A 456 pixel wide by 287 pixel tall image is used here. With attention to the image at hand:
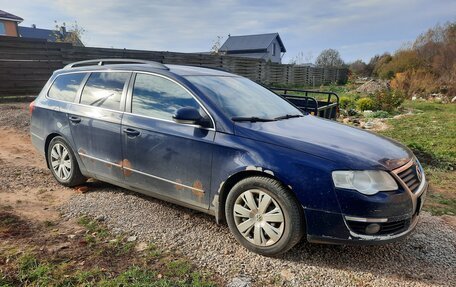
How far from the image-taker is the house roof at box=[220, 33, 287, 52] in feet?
160

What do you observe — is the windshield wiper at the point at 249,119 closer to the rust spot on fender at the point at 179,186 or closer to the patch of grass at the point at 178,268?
the rust spot on fender at the point at 179,186

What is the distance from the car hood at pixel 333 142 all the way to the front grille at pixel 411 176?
7 cm

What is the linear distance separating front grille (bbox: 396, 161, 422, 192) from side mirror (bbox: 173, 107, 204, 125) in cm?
178

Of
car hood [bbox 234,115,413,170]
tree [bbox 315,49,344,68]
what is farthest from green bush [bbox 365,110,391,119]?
tree [bbox 315,49,344,68]

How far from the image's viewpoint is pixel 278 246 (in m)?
3.02

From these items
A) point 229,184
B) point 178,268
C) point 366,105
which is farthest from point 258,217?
point 366,105

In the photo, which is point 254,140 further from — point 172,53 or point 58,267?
point 172,53

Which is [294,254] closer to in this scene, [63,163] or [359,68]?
[63,163]

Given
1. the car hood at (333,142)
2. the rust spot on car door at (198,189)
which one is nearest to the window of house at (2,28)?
the rust spot on car door at (198,189)

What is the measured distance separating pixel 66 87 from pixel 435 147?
7.38m

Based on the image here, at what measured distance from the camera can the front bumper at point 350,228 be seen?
9.12 ft

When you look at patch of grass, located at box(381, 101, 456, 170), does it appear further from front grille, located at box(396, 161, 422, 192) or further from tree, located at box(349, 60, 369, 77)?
tree, located at box(349, 60, 369, 77)

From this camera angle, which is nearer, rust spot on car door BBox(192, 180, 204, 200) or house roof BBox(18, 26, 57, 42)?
rust spot on car door BBox(192, 180, 204, 200)

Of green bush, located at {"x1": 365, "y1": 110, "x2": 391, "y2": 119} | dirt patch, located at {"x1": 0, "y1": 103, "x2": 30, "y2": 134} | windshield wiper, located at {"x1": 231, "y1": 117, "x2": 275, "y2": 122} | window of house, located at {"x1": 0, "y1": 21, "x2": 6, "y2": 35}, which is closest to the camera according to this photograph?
windshield wiper, located at {"x1": 231, "y1": 117, "x2": 275, "y2": 122}
